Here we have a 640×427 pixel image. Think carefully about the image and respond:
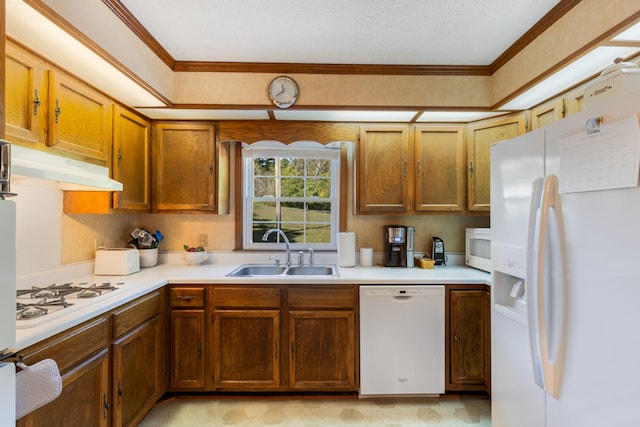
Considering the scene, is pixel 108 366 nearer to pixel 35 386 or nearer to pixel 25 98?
pixel 35 386

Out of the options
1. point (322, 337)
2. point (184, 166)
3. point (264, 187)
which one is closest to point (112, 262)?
point (184, 166)

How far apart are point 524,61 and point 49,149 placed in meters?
2.82

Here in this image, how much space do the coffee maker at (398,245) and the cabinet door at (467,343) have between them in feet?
1.69

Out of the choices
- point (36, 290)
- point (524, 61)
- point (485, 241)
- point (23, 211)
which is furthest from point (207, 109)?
point (485, 241)

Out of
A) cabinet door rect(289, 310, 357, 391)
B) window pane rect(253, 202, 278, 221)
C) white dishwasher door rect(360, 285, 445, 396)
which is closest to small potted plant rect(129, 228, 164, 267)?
window pane rect(253, 202, 278, 221)

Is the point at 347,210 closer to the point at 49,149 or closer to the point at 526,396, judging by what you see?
the point at 526,396

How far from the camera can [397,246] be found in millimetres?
2670

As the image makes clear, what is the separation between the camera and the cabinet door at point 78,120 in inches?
64.0

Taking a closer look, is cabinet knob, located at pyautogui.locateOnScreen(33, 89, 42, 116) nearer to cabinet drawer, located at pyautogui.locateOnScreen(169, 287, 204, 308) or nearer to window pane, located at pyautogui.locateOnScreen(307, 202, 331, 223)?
cabinet drawer, located at pyautogui.locateOnScreen(169, 287, 204, 308)

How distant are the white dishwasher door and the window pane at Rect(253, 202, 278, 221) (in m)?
1.25

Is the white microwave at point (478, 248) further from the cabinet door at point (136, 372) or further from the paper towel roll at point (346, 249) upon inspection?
the cabinet door at point (136, 372)

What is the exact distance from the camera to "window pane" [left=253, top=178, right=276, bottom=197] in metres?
2.99

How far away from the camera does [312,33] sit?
1955 millimetres

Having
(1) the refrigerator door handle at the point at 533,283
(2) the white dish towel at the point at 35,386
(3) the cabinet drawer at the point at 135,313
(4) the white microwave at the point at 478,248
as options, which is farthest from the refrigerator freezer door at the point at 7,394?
(4) the white microwave at the point at 478,248
